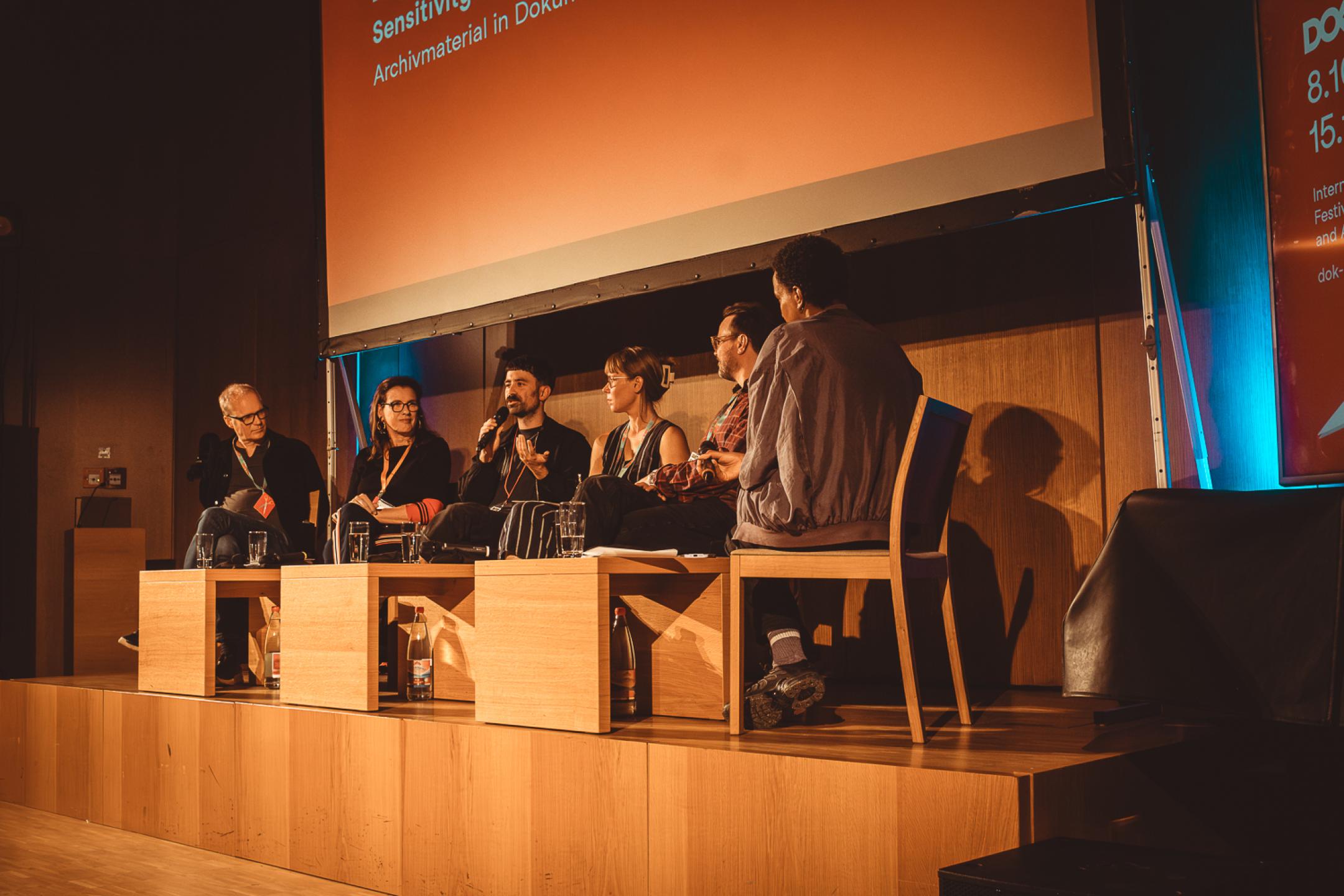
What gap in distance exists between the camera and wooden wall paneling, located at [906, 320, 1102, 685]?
10.1 feet

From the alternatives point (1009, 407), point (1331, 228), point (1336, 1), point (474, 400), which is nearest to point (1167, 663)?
point (1331, 228)

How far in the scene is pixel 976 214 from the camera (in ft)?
9.29

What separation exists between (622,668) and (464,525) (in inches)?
33.7

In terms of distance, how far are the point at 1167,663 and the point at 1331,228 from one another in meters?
1.20

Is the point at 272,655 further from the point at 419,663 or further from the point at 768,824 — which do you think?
the point at 768,824

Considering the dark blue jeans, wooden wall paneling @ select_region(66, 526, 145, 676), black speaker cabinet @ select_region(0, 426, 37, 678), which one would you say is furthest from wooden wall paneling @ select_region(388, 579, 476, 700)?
black speaker cabinet @ select_region(0, 426, 37, 678)

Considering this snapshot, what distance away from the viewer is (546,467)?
3.81 meters

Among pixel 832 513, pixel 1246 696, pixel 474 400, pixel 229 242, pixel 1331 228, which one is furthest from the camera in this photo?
pixel 229 242

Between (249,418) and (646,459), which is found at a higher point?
(249,418)

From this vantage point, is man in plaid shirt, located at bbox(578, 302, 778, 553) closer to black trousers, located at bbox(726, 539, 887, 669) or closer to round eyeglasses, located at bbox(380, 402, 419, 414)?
black trousers, located at bbox(726, 539, 887, 669)

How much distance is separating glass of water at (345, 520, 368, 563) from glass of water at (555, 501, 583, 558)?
67 centimetres

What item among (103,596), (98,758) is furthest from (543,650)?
(103,596)

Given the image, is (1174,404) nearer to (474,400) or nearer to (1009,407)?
(1009,407)

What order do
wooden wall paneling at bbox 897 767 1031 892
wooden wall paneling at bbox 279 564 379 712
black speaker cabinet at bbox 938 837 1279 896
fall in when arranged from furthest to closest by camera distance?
wooden wall paneling at bbox 279 564 379 712 < wooden wall paneling at bbox 897 767 1031 892 < black speaker cabinet at bbox 938 837 1279 896
